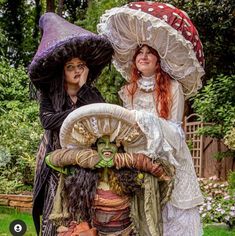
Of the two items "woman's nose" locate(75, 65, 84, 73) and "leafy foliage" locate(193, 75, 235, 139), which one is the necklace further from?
"leafy foliage" locate(193, 75, 235, 139)

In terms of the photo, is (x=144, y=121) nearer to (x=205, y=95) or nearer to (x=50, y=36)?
(x=50, y=36)

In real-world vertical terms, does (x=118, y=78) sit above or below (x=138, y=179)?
above

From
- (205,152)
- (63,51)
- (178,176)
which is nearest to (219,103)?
(205,152)

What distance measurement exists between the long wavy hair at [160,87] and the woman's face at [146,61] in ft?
0.07

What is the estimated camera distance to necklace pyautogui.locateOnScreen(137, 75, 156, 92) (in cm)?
338

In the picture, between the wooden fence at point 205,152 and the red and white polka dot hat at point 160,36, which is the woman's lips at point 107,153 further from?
the wooden fence at point 205,152

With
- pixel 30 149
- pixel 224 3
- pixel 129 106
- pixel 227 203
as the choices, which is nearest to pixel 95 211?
pixel 129 106

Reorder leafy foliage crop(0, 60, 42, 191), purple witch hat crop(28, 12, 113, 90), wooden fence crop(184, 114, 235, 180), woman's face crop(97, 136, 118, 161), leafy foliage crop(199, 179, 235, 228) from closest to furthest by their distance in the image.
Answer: woman's face crop(97, 136, 118, 161) < purple witch hat crop(28, 12, 113, 90) < leafy foliage crop(199, 179, 235, 228) < leafy foliage crop(0, 60, 42, 191) < wooden fence crop(184, 114, 235, 180)

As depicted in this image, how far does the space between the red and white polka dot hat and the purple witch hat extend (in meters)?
0.16

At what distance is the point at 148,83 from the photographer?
134 inches

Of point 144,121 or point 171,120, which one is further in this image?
point 171,120

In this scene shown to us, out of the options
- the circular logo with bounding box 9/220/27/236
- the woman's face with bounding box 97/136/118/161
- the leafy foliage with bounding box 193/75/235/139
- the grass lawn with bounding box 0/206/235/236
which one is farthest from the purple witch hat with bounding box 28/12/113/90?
the leafy foliage with bounding box 193/75/235/139

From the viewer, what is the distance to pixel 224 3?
9000mm

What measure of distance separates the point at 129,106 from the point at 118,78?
18.0 ft
